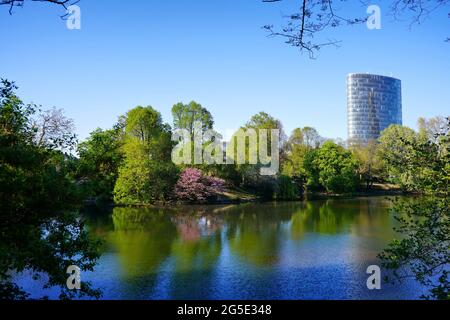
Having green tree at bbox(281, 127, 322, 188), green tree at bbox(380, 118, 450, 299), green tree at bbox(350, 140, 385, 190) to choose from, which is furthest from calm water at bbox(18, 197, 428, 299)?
green tree at bbox(350, 140, 385, 190)

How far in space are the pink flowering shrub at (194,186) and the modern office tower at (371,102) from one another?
259 feet

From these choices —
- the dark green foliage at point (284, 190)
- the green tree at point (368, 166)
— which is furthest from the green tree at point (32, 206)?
the green tree at point (368, 166)

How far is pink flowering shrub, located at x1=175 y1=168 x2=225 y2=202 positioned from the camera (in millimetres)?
33000

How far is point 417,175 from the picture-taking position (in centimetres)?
602

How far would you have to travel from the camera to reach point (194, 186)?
3306 cm

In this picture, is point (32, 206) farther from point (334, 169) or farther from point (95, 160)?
point (334, 169)

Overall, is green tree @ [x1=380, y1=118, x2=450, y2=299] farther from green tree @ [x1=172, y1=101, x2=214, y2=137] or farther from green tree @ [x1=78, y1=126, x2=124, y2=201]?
green tree @ [x1=172, y1=101, x2=214, y2=137]

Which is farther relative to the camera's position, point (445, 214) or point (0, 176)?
point (445, 214)

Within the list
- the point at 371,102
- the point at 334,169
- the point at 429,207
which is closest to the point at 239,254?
the point at 429,207
